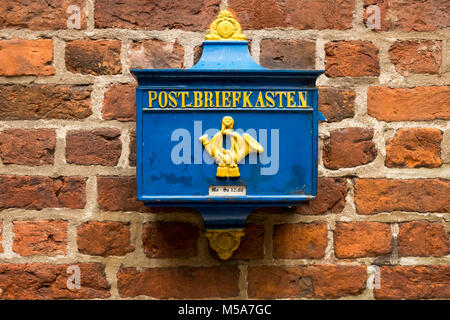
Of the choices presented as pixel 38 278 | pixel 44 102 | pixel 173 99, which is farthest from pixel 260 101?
pixel 38 278

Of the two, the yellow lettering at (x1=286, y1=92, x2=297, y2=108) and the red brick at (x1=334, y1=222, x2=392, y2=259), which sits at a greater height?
the yellow lettering at (x1=286, y1=92, x2=297, y2=108)

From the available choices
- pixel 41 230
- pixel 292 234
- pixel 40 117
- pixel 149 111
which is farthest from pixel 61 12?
pixel 292 234

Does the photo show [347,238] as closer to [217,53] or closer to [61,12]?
[217,53]

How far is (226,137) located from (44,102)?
44 centimetres

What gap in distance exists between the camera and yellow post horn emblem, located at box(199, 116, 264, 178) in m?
0.87

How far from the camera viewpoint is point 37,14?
3.35 ft

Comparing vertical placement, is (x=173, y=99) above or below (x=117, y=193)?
above

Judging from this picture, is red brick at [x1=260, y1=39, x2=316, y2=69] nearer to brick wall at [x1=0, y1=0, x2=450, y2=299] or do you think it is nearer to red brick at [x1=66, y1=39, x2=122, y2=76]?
brick wall at [x1=0, y1=0, x2=450, y2=299]

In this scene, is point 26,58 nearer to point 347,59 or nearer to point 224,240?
point 224,240

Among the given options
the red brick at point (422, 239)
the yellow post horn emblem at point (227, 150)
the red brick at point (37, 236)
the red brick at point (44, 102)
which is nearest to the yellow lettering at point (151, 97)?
the yellow post horn emblem at point (227, 150)

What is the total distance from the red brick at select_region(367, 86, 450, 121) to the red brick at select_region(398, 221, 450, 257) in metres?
0.24

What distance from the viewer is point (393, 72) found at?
1.03 m

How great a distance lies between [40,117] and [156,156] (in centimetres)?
33

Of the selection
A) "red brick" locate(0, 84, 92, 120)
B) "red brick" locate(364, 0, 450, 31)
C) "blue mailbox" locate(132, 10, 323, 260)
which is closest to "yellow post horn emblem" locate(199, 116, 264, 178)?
"blue mailbox" locate(132, 10, 323, 260)
